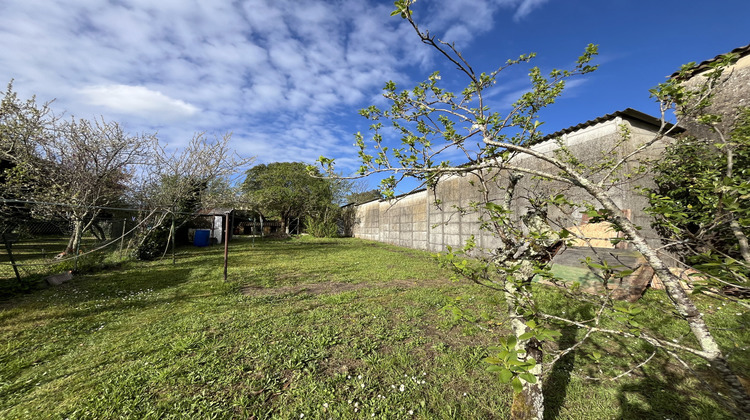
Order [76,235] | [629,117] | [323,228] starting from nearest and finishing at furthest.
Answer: [629,117], [76,235], [323,228]

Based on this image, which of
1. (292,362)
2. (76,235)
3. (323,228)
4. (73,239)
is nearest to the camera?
(292,362)

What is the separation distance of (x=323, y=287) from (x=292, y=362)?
105 inches

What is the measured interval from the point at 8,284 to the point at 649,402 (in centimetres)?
872

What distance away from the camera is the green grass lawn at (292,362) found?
2031 mm

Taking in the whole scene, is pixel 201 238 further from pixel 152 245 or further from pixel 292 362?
pixel 292 362

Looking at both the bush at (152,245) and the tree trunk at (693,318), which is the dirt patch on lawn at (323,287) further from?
the bush at (152,245)

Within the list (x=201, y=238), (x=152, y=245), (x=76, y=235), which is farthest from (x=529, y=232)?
(x=201, y=238)

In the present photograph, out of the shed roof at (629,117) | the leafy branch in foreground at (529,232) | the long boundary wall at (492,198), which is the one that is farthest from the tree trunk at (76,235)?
the shed roof at (629,117)

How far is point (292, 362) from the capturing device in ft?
8.51

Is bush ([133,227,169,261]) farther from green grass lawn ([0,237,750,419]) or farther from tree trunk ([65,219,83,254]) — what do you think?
green grass lawn ([0,237,750,419])

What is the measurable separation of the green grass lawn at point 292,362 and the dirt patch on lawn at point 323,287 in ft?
1.01

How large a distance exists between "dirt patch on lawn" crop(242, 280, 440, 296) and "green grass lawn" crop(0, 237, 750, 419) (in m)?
0.31

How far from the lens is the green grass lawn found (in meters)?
2.03

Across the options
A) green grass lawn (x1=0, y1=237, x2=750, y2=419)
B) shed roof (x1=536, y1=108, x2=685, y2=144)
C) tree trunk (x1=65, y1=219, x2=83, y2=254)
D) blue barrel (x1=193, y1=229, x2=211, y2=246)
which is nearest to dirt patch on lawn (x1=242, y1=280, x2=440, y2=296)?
green grass lawn (x1=0, y1=237, x2=750, y2=419)
